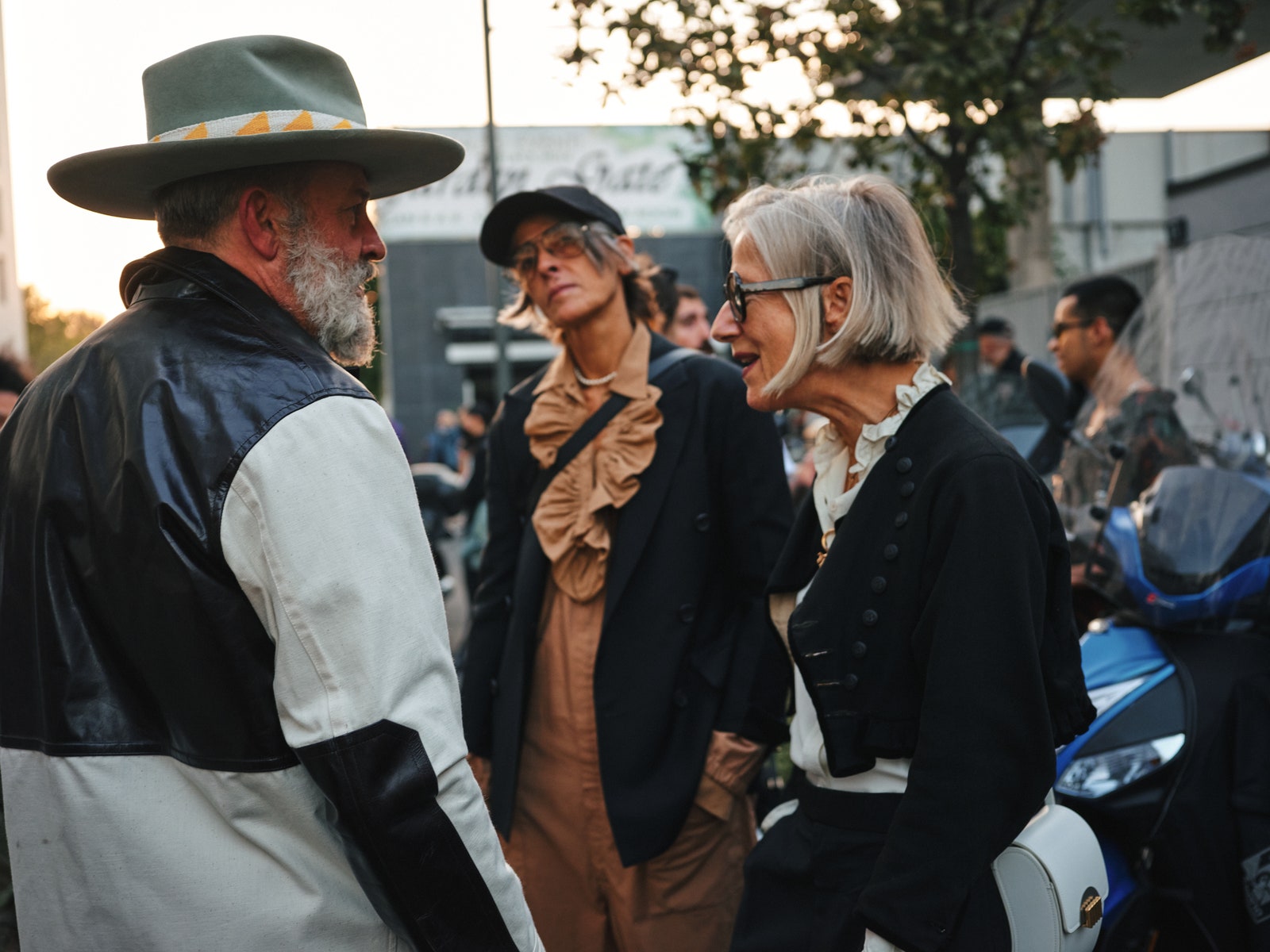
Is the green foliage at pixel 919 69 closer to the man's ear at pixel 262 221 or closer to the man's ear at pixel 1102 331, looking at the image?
the man's ear at pixel 1102 331

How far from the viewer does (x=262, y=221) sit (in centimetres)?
187

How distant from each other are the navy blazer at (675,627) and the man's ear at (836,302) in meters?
0.85

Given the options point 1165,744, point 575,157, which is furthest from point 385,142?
point 575,157

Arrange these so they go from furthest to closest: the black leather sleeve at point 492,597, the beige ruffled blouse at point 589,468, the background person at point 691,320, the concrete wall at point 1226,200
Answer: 1. the concrete wall at point 1226,200
2. the background person at point 691,320
3. the black leather sleeve at point 492,597
4. the beige ruffled blouse at point 589,468

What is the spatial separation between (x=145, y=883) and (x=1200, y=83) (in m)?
11.4

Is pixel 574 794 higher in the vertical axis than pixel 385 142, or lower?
lower

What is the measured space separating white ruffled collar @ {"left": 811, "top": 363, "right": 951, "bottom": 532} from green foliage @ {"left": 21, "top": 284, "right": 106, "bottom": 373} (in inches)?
2422

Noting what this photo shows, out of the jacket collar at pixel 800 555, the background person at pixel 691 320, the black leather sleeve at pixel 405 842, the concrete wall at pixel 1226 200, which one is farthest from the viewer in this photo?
the concrete wall at pixel 1226 200

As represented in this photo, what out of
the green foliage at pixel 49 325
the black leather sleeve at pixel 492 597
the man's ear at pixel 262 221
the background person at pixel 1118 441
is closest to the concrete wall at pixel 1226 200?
the background person at pixel 1118 441

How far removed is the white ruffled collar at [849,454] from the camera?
7.23 ft

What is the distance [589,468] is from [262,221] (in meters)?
1.45

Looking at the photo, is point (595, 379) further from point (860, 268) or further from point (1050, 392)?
point (1050, 392)

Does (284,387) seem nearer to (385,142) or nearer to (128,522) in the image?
(128,522)

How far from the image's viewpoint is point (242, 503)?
1562mm
